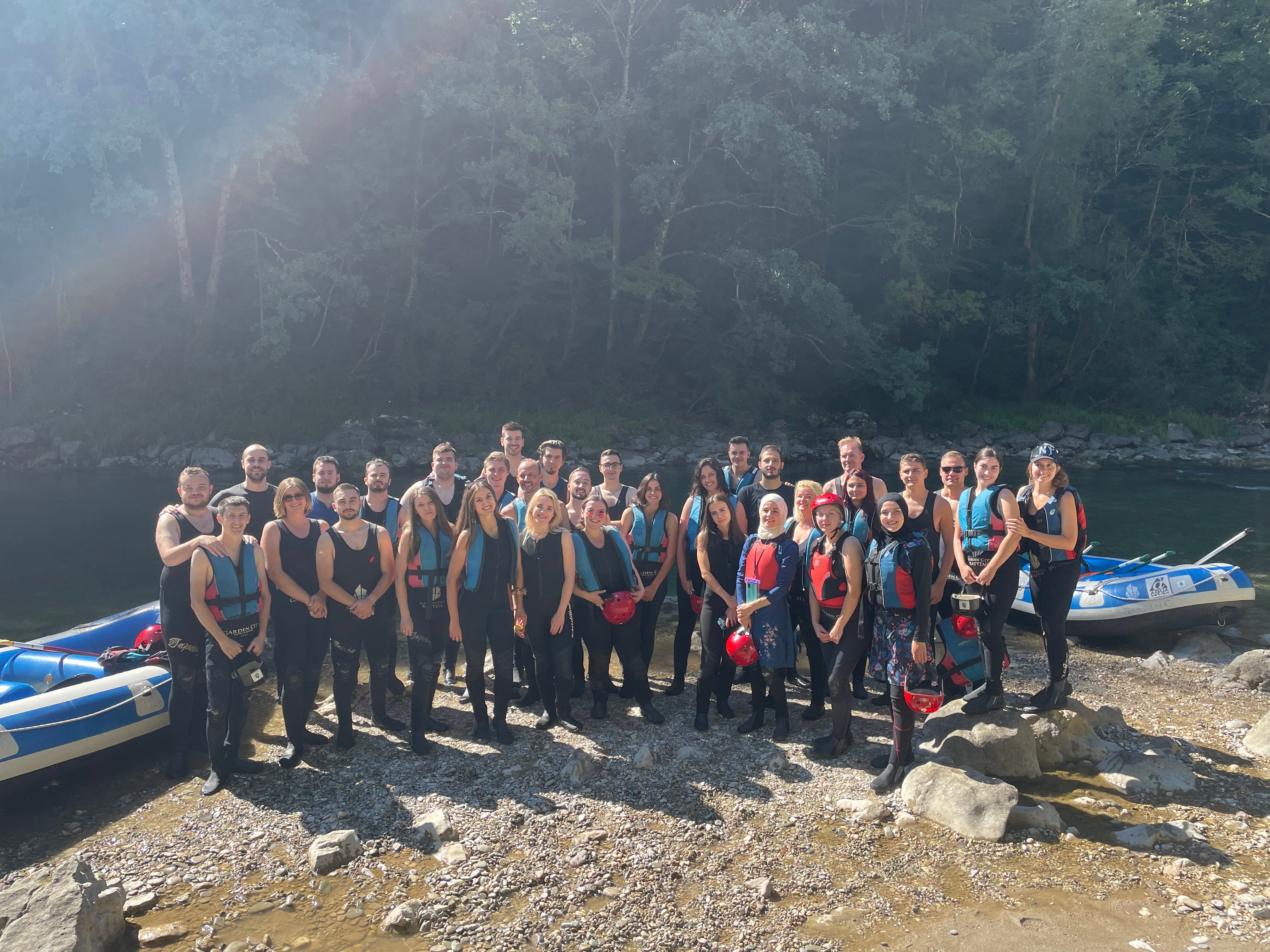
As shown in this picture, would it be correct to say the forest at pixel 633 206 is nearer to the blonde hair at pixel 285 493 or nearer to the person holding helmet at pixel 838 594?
the blonde hair at pixel 285 493

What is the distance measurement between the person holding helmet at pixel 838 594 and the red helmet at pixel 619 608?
1.26 metres

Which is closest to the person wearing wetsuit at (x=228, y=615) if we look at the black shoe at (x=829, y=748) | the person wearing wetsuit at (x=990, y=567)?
the black shoe at (x=829, y=748)

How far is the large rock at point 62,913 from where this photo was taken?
3.67 meters

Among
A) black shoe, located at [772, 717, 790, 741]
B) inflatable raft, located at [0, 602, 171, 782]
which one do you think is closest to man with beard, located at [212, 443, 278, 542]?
inflatable raft, located at [0, 602, 171, 782]

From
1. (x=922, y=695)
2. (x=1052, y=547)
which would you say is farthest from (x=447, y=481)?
(x=1052, y=547)

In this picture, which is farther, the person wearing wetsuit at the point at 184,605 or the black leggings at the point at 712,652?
the black leggings at the point at 712,652

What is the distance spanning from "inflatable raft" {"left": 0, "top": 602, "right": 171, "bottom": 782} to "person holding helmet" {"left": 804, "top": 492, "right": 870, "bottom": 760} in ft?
14.1

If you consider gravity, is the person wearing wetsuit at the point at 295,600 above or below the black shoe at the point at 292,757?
above

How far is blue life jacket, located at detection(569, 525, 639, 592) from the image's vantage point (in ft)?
19.4

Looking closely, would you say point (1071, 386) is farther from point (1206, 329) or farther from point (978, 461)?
point (978, 461)

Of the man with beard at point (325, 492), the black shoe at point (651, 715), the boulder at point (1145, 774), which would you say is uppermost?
the man with beard at point (325, 492)

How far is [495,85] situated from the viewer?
74.2ft

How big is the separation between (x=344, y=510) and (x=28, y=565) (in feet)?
34.6

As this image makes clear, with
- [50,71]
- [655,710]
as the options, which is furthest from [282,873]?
[50,71]
